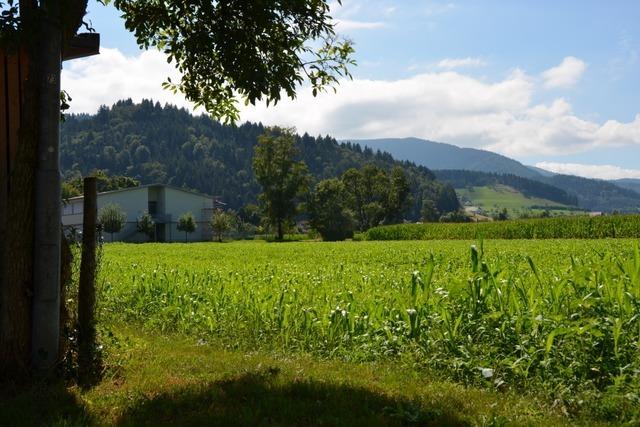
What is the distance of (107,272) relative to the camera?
1642 cm

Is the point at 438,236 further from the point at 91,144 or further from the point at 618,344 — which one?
the point at 91,144

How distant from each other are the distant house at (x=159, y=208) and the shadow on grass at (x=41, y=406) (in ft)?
234

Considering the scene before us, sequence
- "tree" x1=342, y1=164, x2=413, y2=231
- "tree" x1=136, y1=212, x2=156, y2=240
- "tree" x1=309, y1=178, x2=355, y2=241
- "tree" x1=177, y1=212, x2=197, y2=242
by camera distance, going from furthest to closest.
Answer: "tree" x1=342, y1=164, x2=413, y2=231 < "tree" x1=309, y1=178, x2=355, y2=241 < "tree" x1=177, y1=212, x2=197, y2=242 < "tree" x1=136, y1=212, x2=156, y2=240

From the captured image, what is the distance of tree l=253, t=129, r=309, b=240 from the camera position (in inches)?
3086

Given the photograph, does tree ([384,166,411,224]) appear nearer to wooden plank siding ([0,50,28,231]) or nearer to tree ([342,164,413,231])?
tree ([342,164,413,231])

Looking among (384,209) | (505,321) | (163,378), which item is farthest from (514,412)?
(384,209)

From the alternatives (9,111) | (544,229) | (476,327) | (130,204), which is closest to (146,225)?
(130,204)

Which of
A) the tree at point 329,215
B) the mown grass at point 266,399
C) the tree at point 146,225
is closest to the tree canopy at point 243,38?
the mown grass at point 266,399

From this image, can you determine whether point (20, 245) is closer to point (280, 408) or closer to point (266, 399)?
point (266, 399)

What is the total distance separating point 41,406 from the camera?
202 inches

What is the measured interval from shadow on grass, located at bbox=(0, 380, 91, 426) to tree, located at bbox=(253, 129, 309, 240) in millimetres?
72538

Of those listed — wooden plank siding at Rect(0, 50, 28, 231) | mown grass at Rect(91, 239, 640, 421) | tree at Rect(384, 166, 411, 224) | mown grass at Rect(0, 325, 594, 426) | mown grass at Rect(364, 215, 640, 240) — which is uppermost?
tree at Rect(384, 166, 411, 224)

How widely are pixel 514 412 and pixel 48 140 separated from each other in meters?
5.36

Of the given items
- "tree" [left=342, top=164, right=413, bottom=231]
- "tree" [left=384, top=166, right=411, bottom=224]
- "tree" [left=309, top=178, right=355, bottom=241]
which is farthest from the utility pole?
"tree" [left=384, top=166, right=411, bottom=224]
